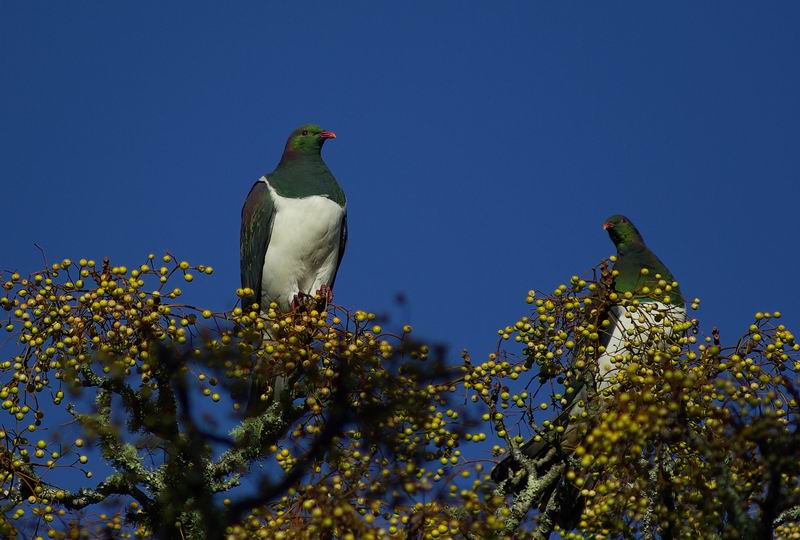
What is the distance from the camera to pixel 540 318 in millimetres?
6172

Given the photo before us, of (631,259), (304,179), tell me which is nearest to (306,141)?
(304,179)

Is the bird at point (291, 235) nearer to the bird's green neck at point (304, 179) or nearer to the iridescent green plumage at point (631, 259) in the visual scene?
the bird's green neck at point (304, 179)

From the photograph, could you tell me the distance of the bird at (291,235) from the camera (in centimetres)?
798

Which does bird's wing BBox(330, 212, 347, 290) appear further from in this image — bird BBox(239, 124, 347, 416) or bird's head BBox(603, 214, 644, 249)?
bird's head BBox(603, 214, 644, 249)

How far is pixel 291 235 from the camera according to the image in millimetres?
7988

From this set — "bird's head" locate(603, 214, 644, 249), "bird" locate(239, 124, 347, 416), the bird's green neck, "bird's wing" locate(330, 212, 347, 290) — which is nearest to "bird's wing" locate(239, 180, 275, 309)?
"bird" locate(239, 124, 347, 416)

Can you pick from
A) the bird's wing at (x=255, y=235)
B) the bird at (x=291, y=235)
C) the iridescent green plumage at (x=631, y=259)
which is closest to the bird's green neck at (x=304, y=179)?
the bird at (x=291, y=235)

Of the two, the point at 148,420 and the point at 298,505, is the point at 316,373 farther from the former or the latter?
the point at 298,505

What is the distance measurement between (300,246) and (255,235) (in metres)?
0.31

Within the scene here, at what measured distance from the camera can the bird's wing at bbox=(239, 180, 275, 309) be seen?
8039mm

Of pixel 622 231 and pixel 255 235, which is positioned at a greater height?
pixel 622 231

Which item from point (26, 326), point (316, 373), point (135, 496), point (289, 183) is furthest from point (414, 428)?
point (289, 183)

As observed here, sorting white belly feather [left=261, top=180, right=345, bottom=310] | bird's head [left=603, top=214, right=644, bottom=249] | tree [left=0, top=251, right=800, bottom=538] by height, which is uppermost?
bird's head [left=603, top=214, right=644, bottom=249]

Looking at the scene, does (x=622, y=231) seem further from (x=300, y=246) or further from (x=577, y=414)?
(x=577, y=414)
